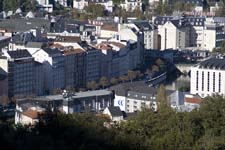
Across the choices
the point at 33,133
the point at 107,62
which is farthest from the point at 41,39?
the point at 33,133

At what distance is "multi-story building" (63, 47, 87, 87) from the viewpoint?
11.3m

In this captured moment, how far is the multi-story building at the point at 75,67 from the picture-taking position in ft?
37.1

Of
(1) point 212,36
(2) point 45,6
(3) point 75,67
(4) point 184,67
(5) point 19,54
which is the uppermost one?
(2) point 45,6

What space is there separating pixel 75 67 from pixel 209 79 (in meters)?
1.92

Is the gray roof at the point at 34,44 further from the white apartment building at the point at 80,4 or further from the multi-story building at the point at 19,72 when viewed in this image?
the white apartment building at the point at 80,4

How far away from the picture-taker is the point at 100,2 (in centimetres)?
1917

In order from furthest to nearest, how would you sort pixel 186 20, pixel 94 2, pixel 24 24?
pixel 94 2 < pixel 186 20 < pixel 24 24

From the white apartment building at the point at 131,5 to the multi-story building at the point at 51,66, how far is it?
7.67 meters

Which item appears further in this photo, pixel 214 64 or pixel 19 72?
pixel 214 64

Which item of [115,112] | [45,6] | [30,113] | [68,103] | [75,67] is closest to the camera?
[30,113]

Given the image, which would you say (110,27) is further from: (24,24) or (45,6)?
(45,6)

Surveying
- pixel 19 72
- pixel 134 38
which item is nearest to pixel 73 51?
pixel 19 72

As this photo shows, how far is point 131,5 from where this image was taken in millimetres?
19172

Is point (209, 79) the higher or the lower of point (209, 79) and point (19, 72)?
the lower
